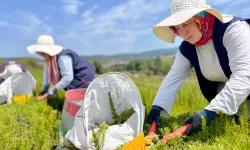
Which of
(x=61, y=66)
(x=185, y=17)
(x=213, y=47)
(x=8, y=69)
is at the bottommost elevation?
(x=8, y=69)

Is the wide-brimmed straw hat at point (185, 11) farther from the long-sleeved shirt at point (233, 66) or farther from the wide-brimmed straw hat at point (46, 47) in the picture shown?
the wide-brimmed straw hat at point (46, 47)

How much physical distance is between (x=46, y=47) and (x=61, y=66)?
1.27 feet

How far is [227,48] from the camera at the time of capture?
227cm

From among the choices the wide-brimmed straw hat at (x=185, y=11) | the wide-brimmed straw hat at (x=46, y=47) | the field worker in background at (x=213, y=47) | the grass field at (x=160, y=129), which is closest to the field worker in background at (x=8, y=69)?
the wide-brimmed straw hat at (x=46, y=47)

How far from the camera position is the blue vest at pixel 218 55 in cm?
232

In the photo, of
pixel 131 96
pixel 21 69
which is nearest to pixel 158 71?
pixel 21 69

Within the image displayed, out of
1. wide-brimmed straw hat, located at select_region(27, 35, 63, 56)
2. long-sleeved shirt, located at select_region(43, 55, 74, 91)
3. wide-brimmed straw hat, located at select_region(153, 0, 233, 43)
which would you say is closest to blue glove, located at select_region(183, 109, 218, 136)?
wide-brimmed straw hat, located at select_region(153, 0, 233, 43)

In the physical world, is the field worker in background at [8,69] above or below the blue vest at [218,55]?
below

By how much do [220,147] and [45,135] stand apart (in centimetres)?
204

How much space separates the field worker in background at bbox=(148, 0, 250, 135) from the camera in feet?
7.02

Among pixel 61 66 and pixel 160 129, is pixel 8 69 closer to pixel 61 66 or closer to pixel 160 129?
pixel 61 66

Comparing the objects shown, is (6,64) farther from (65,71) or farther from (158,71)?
(158,71)

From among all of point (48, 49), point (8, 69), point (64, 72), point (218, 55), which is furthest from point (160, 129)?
point (8, 69)

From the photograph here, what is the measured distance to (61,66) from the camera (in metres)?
4.82
